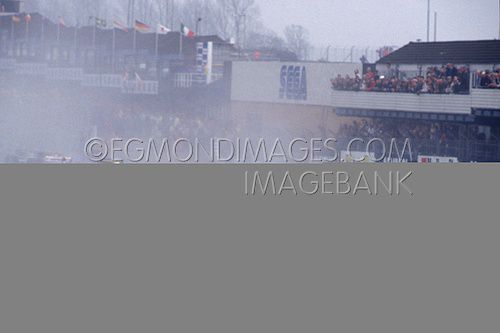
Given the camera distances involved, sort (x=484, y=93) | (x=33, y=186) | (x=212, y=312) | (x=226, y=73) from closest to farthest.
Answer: (x=33, y=186)
(x=212, y=312)
(x=226, y=73)
(x=484, y=93)

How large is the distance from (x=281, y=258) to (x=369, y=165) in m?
1.19

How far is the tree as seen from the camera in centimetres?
837

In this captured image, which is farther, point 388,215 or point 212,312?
point 388,215

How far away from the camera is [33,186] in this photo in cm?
610

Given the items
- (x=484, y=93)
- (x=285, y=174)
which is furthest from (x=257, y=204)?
(x=484, y=93)

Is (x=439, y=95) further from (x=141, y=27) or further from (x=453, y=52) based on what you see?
(x=141, y=27)

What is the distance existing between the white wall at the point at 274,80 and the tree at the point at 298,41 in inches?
4.2

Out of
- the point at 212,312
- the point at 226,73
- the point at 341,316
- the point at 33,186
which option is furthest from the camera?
the point at 226,73

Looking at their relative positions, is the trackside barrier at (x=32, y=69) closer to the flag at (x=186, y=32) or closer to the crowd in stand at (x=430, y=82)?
the flag at (x=186, y=32)

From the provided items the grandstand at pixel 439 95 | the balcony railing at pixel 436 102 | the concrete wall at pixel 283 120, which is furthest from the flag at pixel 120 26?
the balcony railing at pixel 436 102

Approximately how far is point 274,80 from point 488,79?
87.6 inches

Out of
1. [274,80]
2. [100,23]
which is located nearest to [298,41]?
[274,80]

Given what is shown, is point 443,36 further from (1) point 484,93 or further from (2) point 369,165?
(2) point 369,165

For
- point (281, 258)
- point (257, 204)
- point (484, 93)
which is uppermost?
point (484, 93)
